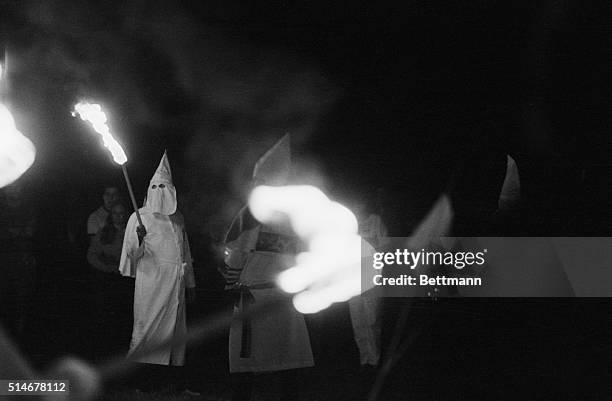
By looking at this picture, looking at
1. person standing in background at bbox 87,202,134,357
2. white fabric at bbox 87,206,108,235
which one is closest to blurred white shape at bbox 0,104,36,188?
white fabric at bbox 87,206,108,235

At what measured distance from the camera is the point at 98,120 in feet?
24.9

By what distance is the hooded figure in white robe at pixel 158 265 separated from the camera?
786 cm

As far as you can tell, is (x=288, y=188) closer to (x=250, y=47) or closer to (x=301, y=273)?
(x=301, y=273)

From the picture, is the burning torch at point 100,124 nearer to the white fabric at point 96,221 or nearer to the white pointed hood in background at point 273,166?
the white fabric at point 96,221

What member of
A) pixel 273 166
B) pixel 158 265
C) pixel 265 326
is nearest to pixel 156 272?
pixel 158 265

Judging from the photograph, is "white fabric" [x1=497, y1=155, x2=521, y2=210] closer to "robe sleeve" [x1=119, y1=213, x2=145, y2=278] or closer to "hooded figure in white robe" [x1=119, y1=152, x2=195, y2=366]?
"hooded figure in white robe" [x1=119, y1=152, x2=195, y2=366]

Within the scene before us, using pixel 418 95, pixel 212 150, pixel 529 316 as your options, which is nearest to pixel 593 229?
pixel 529 316

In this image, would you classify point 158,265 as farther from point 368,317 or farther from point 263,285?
point 368,317

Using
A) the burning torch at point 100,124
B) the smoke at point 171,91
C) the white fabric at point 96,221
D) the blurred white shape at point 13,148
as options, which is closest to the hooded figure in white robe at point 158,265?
the burning torch at point 100,124

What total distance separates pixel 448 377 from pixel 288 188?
2467mm

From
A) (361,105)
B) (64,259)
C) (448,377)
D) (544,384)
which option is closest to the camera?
(544,384)

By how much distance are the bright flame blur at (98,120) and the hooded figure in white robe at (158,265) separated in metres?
0.36

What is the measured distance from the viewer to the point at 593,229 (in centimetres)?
1049

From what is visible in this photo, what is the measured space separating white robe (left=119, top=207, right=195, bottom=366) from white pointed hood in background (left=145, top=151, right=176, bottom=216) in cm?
12
